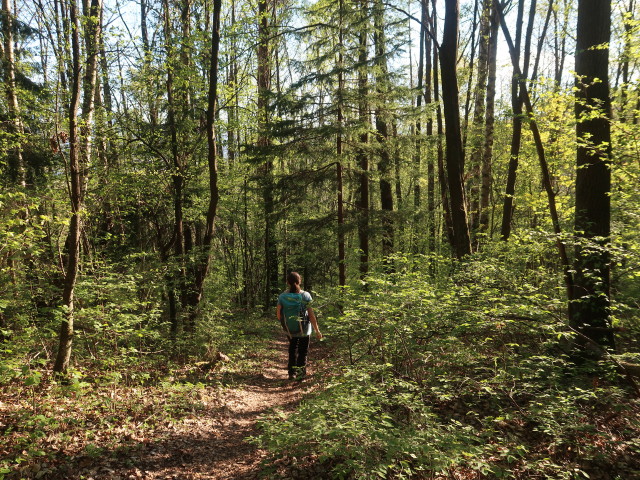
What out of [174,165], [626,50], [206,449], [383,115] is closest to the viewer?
[206,449]

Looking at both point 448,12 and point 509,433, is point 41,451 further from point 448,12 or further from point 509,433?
point 448,12

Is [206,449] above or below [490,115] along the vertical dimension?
below

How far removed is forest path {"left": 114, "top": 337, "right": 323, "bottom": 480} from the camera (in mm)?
3930

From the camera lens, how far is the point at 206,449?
177 inches

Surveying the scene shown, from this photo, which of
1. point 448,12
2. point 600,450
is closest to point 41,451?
point 600,450

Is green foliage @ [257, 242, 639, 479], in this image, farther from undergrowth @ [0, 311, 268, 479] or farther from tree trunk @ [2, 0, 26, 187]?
tree trunk @ [2, 0, 26, 187]

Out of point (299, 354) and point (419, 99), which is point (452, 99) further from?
point (419, 99)

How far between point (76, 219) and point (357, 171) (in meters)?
8.06

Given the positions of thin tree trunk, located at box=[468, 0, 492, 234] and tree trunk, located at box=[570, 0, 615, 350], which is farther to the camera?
thin tree trunk, located at box=[468, 0, 492, 234]

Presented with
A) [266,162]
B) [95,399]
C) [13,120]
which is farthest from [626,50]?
[13,120]

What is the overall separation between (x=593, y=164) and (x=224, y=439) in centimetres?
705

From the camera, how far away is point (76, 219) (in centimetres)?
530

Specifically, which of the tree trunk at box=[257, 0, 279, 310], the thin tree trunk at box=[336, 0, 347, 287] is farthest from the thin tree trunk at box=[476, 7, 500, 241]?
the tree trunk at box=[257, 0, 279, 310]

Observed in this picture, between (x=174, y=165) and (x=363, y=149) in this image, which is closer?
(x=174, y=165)
